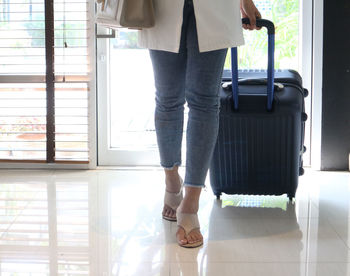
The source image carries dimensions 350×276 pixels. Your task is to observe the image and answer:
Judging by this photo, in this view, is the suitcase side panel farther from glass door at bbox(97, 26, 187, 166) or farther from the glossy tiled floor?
glass door at bbox(97, 26, 187, 166)

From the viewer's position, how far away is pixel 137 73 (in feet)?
11.1

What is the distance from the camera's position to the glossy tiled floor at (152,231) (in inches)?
70.9

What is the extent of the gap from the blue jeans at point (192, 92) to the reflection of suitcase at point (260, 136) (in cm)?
25

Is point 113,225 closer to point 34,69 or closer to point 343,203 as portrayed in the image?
point 343,203

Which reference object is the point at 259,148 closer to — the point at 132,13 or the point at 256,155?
the point at 256,155

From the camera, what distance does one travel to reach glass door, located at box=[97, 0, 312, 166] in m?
3.31

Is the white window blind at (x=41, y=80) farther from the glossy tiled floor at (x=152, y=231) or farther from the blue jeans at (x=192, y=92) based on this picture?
the blue jeans at (x=192, y=92)

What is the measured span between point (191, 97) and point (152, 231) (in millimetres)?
507

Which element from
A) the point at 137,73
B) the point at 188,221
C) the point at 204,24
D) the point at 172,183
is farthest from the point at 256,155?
the point at 137,73

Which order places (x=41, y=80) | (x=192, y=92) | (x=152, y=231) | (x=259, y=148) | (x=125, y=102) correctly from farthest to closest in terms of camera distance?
(x=125, y=102)
(x=41, y=80)
(x=259, y=148)
(x=152, y=231)
(x=192, y=92)

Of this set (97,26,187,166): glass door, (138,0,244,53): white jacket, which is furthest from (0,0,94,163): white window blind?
(138,0,244,53): white jacket

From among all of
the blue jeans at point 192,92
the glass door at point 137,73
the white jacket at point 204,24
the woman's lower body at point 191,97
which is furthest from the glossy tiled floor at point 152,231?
the white jacket at point 204,24

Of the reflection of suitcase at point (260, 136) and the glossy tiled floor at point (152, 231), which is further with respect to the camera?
the reflection of suitcase at point (260, 136)

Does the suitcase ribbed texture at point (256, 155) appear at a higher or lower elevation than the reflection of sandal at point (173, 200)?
higher
